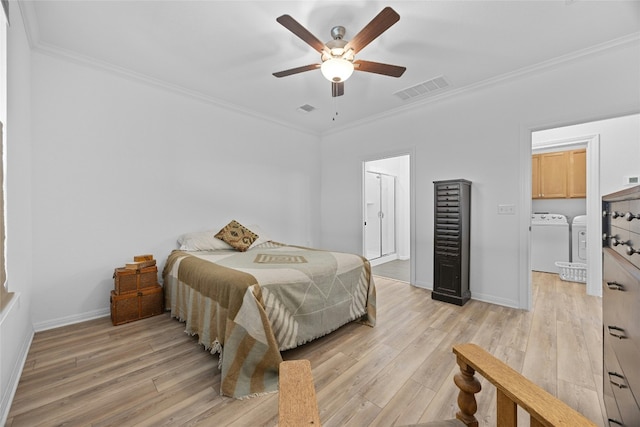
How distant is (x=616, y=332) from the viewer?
108cm

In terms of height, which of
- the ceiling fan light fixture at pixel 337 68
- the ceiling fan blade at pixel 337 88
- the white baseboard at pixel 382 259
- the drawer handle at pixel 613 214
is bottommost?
the white baseboard at pixel 382 259

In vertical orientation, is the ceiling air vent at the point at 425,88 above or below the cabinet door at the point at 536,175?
above

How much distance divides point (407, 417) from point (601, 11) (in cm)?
329

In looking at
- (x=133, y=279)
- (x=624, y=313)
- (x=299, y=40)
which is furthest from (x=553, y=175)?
(x=133, y=279)

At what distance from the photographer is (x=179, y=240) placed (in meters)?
3.29

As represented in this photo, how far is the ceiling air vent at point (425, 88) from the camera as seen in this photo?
3.15m

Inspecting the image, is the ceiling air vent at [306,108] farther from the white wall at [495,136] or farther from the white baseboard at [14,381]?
the white baseboard at [14,381]

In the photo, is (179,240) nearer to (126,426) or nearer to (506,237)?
(126,426)

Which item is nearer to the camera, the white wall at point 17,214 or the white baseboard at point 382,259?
the white wall at point 17,214

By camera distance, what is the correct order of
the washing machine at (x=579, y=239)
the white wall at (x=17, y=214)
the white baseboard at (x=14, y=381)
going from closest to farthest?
the white baseboard at (x=14, y=381), the white wall at (x=17, y=214), the washing machine at (x=579, y=239)

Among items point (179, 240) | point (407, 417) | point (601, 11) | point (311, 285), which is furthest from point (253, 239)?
point (601, 11)

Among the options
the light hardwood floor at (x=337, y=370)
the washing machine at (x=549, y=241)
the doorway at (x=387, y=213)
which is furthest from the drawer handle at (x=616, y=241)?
the washing machine at (x=549, y=241)

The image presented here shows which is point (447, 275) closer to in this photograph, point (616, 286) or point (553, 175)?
point (616, 286)

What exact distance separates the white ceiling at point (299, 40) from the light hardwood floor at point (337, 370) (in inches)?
106
